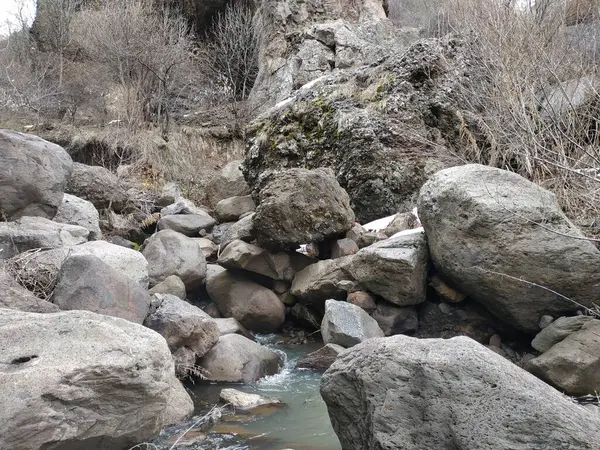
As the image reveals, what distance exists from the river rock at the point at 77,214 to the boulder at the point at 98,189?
1.71m

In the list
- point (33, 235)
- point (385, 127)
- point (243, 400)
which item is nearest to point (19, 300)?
point (33, 235)

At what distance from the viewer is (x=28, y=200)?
21.9 feet

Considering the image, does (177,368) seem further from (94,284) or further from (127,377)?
(127,377)

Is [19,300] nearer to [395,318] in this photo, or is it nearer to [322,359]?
[322,359]

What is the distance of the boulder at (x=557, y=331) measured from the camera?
538cm

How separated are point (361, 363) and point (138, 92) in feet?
44.5

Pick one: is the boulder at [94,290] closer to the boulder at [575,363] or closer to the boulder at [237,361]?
the boulder at [237,361]

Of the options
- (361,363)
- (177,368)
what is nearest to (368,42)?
(177,368)

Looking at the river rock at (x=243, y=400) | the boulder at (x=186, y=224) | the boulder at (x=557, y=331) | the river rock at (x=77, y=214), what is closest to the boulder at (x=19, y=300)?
the river rock at (x=243, y=400)

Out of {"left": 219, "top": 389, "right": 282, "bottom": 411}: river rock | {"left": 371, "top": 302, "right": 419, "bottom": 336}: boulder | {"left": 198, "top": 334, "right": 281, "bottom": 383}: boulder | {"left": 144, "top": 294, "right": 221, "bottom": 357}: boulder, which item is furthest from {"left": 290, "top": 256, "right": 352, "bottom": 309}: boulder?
{"left": 219, "top": 389, "right": 282, "bottom": 411}: river rock

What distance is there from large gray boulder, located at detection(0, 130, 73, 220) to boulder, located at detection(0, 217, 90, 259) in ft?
0.58

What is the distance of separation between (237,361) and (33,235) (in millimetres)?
2190

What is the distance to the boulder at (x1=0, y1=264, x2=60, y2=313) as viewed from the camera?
4.36m

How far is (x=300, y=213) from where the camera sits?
7.46m
